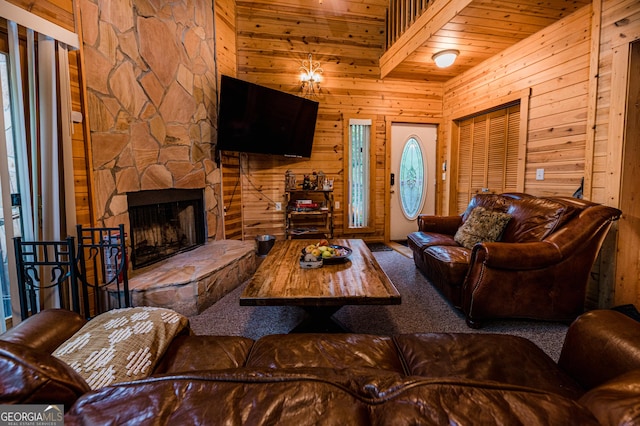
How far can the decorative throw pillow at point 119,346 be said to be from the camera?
0.91m

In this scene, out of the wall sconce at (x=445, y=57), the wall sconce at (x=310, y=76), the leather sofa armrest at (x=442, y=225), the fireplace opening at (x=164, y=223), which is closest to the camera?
the fireplace opening at (x=164, y=223)

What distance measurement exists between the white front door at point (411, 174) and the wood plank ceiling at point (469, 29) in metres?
1.00

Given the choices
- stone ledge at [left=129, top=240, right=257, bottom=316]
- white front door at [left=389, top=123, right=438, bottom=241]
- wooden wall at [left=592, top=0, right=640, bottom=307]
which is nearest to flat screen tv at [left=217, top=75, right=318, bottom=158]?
stone ledge at [left=129, top=240, right=257, bottom=316]

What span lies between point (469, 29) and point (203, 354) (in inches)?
149

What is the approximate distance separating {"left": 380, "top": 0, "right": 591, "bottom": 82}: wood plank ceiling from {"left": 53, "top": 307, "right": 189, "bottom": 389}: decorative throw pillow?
3.46m

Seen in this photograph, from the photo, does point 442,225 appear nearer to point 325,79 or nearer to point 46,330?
point 325,79

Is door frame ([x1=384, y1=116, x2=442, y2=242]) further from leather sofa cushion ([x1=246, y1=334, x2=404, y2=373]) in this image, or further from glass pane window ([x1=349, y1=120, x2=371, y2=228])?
leather sofa cushion ([x1=246, y1=334, x2=404, y2=373])

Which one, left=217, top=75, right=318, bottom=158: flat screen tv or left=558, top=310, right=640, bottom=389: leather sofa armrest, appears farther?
left=217, top=75, right=318, bottom=158: flat screen tv

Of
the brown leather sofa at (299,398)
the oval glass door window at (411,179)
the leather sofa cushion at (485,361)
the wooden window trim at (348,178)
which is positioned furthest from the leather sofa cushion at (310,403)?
the oval glass door window at (411,179)

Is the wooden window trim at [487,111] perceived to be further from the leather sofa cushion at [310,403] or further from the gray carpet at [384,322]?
the leather sofa cushion at [310,403]

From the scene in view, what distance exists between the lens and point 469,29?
310 cm

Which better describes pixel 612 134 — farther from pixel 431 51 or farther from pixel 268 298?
pixel 268 298

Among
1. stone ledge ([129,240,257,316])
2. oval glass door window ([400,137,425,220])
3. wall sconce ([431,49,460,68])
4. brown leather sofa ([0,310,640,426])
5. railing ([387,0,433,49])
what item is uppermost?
railing ([387,0,433,49])

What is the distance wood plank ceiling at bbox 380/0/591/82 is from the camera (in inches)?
106
